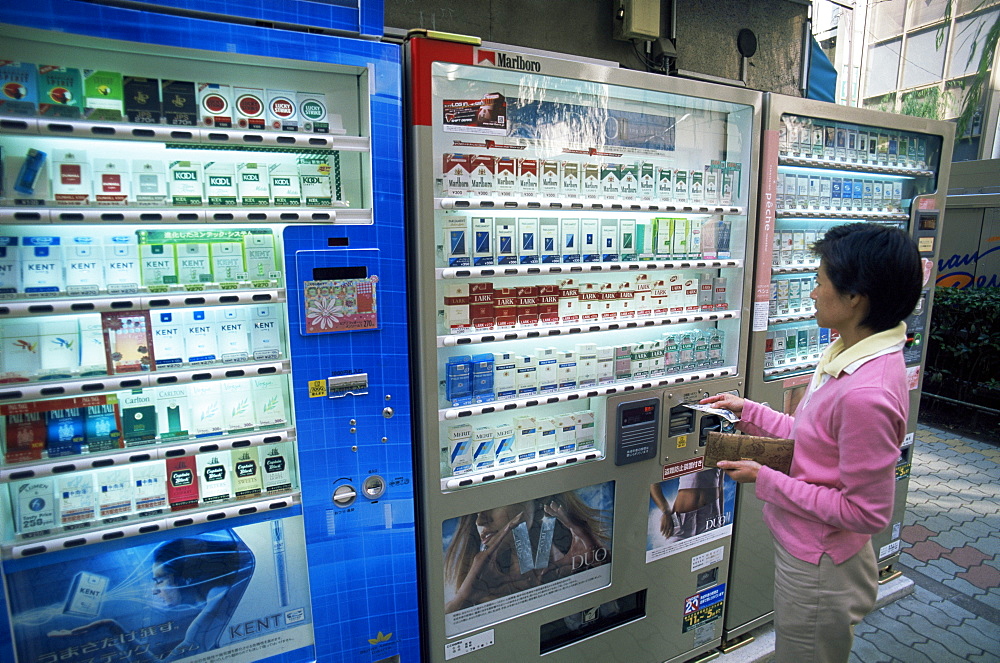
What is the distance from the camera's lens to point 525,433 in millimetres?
2525

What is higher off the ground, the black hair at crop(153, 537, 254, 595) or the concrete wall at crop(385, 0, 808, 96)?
the concrete wall at crop(385, 0, 808, 96)

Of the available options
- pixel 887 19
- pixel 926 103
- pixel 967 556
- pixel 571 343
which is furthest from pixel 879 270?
pixel 887 19

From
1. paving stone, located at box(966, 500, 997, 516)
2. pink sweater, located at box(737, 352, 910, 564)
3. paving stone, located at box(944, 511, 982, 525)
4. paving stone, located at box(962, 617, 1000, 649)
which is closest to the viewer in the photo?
pink sweater, located at box(737, 352, 910, 564)

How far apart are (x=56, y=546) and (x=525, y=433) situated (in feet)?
5.76

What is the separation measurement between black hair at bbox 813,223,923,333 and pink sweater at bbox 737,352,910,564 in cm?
14

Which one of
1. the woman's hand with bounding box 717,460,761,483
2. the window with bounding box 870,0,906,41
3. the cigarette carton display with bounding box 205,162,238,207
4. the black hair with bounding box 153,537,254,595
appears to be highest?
the window with bounding box 870,0,906,41

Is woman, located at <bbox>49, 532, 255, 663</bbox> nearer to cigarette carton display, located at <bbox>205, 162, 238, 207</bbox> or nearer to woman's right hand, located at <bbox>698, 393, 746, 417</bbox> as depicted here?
cigarette carton display, located at <bbox>205, 162, 238, 207</bbox>

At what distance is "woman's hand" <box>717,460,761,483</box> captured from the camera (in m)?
Result: 1.86

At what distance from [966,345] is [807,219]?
4.85 m

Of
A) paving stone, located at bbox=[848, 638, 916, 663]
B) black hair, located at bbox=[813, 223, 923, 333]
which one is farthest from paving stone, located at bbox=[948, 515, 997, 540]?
black hair, located at bbox=[813, 223, 923, 333]

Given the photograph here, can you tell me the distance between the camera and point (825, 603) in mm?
1773

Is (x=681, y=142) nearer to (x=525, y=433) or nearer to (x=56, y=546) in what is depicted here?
(x=525, y=433)

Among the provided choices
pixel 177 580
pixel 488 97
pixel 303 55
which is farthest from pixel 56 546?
pixel 488 97

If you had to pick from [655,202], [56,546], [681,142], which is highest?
[681,142]
